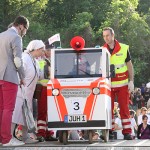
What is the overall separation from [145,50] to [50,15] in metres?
7.96

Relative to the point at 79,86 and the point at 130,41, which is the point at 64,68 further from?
the point at 130,41

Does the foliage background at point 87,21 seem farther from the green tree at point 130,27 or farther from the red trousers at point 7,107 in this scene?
the red trousers at point 7,107

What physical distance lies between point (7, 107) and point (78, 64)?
A: 1581mm

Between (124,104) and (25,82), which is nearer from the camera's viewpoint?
(25,82)

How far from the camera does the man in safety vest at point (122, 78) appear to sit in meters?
12.6

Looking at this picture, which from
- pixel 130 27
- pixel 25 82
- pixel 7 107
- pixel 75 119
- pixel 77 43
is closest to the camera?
pixel 7 107

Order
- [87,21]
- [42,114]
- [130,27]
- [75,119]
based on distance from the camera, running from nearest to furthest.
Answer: [75,119] < [42,114] < [87,21] < [130,27]

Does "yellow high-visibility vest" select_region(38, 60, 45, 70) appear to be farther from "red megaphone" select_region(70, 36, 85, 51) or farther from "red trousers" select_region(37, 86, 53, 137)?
"red megaphone" select_region(70, 36, 85, 51)

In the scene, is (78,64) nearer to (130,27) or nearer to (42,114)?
(42,114)

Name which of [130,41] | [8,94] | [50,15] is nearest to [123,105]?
[8,94]

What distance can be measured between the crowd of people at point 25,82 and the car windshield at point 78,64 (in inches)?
21.5

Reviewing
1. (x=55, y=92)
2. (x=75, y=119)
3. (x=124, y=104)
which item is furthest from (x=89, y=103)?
(x=124, y=104)

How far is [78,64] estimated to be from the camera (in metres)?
11.7

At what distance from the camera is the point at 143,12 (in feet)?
198
